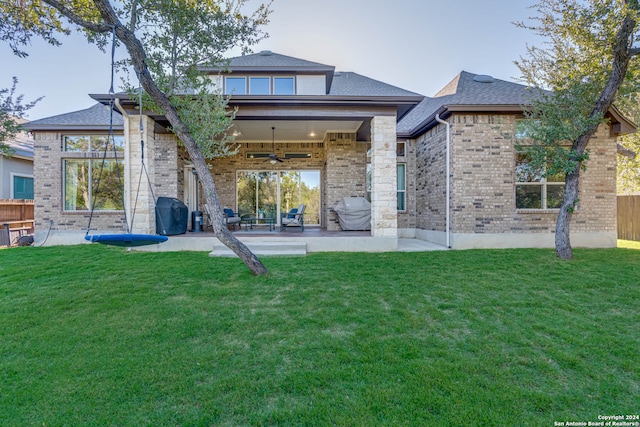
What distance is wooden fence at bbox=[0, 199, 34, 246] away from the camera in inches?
415

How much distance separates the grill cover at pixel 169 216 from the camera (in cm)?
844

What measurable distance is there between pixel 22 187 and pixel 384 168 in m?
15.8

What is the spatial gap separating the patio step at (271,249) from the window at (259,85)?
20.4 feet

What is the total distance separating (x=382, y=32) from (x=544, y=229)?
875cm

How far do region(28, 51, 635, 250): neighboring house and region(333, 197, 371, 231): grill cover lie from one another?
564mm

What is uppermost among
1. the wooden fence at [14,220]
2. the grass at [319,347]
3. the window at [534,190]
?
the window at [534,190]

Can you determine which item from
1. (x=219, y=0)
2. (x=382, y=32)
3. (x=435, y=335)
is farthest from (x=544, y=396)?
(x=382, y=32)

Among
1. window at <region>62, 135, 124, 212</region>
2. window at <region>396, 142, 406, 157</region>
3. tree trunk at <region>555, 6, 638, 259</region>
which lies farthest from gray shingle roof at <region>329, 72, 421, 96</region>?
window at <region>62, 135, 124, 212</region>

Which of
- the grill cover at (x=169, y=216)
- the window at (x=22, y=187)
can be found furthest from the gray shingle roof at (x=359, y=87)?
the window at (x=22, y=187)

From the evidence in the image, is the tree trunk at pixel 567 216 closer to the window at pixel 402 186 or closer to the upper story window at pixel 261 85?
the window at pixel 402 186

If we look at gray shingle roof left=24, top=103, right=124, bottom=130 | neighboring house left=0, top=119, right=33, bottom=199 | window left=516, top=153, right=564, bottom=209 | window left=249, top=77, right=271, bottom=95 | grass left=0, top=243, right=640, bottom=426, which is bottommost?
grass left=0, top=243, right=640, bottom=426

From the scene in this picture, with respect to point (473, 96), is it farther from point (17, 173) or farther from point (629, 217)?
point (17, 173)

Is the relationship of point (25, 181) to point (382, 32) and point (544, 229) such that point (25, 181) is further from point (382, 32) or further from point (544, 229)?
point (544, 229)

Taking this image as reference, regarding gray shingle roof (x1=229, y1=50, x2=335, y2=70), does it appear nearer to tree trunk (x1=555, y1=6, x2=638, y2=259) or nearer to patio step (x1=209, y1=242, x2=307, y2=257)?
patio step (x1=209, y1=242, x2=307, y2=257)
